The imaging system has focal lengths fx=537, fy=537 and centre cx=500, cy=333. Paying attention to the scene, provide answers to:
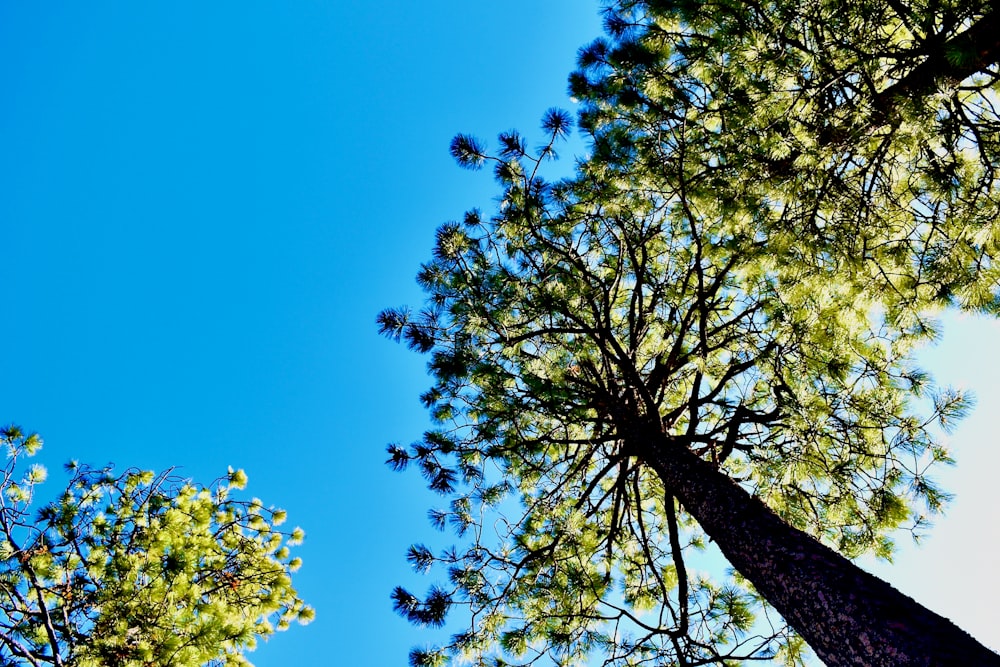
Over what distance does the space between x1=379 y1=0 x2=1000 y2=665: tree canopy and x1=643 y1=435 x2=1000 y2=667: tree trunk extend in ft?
0.04

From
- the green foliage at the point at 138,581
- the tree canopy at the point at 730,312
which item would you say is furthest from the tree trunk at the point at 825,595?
the green foliage at the point at 138,581

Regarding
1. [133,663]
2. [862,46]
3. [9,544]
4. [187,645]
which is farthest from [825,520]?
[9,544]

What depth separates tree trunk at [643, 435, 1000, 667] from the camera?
6.68 ft

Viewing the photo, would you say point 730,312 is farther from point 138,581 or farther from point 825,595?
point 138,581

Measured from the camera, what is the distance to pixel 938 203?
3.33 metres

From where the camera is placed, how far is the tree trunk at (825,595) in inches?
80.2

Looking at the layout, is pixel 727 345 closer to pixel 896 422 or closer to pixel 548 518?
pixel 896 422

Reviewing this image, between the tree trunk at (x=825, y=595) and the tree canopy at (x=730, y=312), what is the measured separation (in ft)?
0.04

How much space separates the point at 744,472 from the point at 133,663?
15.3ft

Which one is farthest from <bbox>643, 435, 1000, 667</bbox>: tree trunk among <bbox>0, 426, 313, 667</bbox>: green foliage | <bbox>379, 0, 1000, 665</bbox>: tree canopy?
<bbox>0, 426, 313, 667</bbox>: green foliage

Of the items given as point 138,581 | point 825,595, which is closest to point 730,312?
point 825,595

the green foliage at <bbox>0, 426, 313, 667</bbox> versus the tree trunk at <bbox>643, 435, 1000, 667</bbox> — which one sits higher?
the green foliage at <bbox>0, 426, 313, 667</bbox>

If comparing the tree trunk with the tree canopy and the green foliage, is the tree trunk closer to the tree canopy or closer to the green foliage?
the tree canopy

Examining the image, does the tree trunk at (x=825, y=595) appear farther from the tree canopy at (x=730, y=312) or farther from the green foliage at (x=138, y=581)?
the green foliage at (x=138, y=581)
